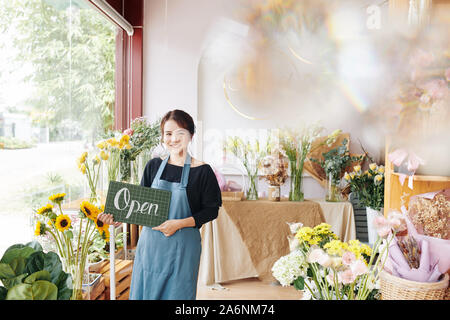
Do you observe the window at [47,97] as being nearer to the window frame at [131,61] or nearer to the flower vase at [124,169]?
the window frame at [131,61]

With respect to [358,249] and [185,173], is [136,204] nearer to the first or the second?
[185,173]

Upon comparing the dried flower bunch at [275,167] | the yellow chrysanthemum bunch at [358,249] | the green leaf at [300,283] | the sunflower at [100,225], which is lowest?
the green leaf at [300,283]

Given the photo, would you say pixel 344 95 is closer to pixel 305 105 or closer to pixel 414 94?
pixel 305 105

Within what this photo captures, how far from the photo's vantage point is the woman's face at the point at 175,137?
0.80 metres

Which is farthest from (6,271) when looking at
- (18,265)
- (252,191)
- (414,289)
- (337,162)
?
(337,162)

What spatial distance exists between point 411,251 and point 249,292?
1.10 m

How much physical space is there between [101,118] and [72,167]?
9.2 inches

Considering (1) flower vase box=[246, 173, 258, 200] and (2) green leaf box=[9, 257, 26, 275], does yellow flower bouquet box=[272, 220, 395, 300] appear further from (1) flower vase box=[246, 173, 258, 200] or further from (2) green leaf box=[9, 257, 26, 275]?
(1) flower vase box=[246, 173, 258, 200]

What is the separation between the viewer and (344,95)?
1.29 metres

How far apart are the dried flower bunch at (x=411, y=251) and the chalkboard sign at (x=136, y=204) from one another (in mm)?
480

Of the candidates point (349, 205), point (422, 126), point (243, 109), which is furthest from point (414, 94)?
point (349, 205)

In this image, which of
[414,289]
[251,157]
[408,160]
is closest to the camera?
[414,289]

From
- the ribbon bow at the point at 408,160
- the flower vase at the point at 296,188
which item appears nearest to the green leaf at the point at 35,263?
the ribbon bow at the point at 408,160

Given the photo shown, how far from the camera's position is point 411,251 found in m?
0.64
